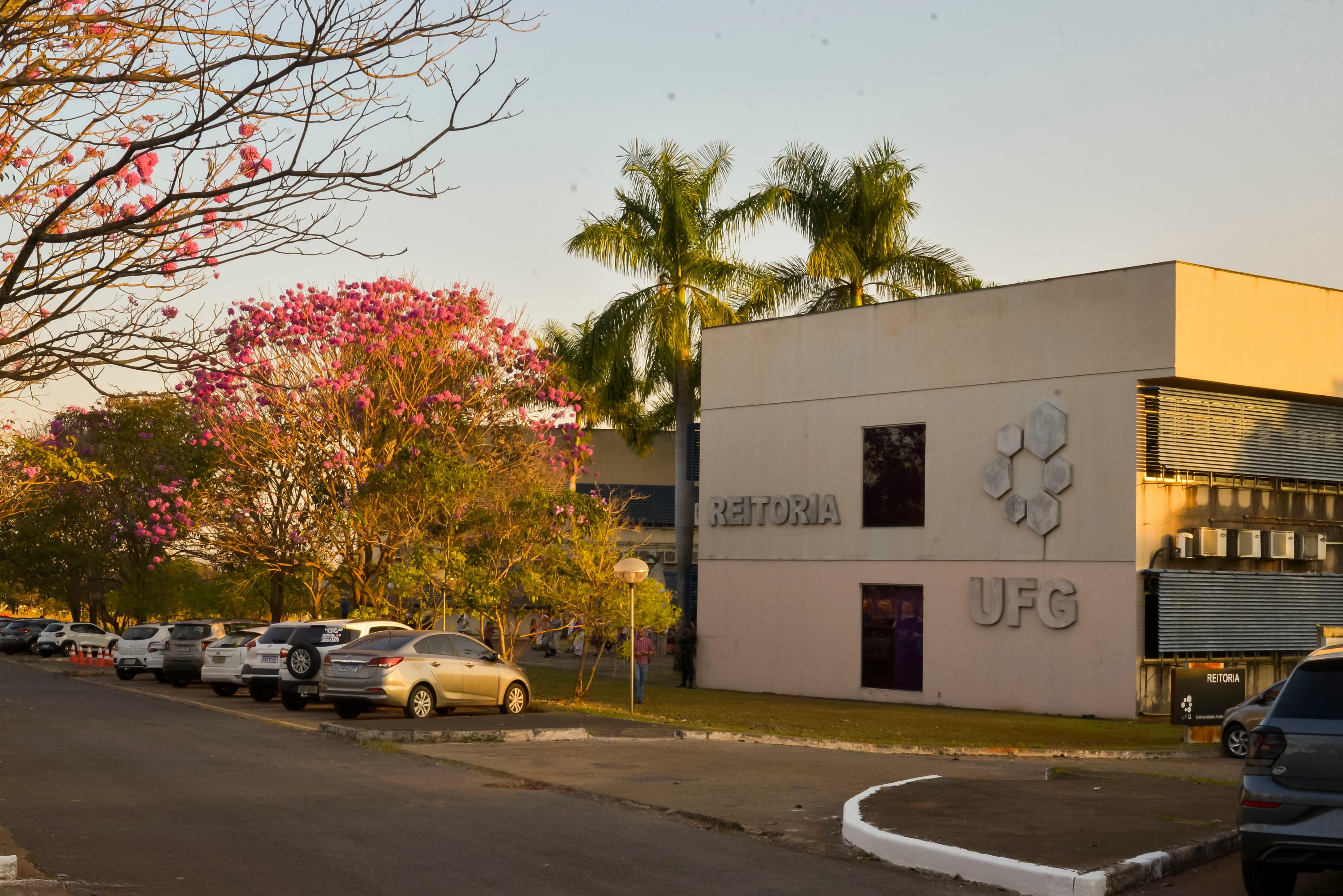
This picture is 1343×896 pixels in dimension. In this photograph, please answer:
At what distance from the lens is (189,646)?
1328 inches

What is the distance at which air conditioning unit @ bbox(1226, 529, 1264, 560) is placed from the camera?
28641mm

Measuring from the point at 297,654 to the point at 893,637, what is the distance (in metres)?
13.7

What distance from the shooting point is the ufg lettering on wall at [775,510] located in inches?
1307

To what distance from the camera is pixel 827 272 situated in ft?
130

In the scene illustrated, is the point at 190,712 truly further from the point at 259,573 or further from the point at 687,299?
the point at 687,299

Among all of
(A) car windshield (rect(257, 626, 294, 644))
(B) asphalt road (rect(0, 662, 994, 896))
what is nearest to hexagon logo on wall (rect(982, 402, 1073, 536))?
(A) car windshield (rect(257, 626, 294, 644))

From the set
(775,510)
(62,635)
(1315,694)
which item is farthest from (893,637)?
(62,635)

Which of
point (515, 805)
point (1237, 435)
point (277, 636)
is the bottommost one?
point (515, 805)

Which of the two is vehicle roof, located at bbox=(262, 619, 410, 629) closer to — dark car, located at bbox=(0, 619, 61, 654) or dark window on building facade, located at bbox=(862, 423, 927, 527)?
dark window on building facade, located at bbox=(862, 423, 927, 527)

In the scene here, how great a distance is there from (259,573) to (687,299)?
46.1 feet

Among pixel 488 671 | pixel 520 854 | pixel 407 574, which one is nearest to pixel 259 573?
pixel 407 574

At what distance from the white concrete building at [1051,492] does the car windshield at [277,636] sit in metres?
12.0

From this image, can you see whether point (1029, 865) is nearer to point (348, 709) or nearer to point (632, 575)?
point (348, 709)

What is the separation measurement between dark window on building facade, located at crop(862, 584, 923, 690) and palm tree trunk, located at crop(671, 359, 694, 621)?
9.04 m
